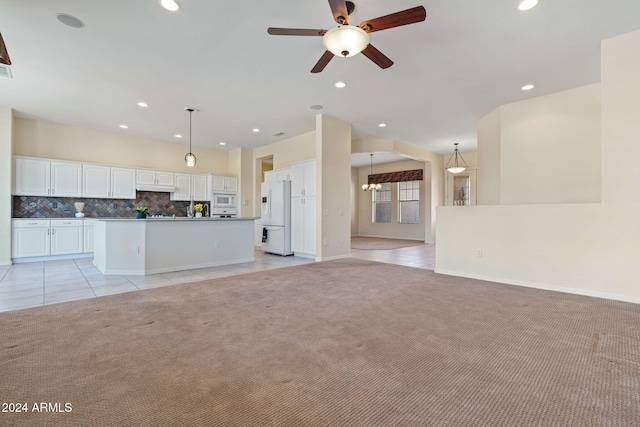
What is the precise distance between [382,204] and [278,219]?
6.09m

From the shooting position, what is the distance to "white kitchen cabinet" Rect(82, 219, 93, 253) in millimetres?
6598

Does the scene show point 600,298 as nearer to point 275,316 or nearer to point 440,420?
point 440,420

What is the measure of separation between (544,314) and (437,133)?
18.9ft

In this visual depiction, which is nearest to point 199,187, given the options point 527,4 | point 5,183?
point 5,183

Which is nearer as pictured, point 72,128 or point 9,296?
point 9,296

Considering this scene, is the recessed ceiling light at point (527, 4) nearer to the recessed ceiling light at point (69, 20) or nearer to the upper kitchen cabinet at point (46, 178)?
the recessed ceiling light at point (69, 20)

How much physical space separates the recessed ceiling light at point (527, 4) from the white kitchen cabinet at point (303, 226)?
181 inches

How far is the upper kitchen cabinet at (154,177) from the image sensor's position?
7492mm

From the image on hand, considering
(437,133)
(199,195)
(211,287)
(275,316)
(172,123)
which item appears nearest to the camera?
(275,316)

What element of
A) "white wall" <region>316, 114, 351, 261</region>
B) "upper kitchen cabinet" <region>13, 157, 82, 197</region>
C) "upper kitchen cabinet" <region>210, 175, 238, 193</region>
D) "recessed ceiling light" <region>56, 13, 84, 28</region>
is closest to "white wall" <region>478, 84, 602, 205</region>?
"white wall" <region>316, 114, 351, 261</region>

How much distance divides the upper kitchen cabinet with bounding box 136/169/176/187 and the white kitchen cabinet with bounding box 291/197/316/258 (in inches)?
145

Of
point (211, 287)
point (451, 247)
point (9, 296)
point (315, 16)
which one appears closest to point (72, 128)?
point (9, 296)

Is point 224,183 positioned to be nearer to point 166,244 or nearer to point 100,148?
point 100,148

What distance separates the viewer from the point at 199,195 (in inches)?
334
